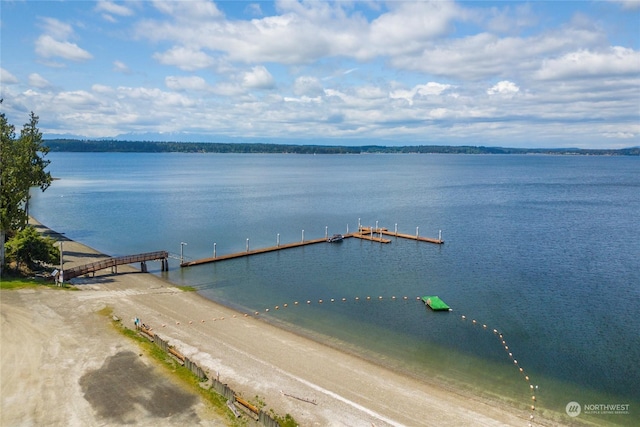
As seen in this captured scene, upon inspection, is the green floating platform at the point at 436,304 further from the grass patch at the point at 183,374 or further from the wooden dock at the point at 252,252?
the wooden dock at the point at 252,252

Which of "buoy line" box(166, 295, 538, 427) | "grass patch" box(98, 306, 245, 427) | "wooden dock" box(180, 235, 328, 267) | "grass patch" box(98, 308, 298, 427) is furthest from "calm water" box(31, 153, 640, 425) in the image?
"grass patch" box(98, 306, 245, 427)

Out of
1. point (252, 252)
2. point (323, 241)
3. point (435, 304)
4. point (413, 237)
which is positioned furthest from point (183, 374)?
point (413, 237)

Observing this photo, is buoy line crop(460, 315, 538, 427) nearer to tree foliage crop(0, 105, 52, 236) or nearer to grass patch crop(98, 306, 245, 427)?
grass patch crop(98, 306, 245, 427)

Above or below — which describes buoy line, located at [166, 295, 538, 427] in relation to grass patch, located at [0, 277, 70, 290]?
below

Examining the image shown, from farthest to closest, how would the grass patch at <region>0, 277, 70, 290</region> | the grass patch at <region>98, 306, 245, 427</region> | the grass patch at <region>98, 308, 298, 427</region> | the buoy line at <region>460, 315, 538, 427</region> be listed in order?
the grass patch at <region>0, 277, 70, 290</region>
the buoy line at <region>460, 315, 538, 427</region>
the grass patch at <region>98, 306, 245, 427</region>
the grass patch at <region>98, 308, 298, 427</region>

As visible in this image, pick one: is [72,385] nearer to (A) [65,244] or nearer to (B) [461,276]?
(B) [461,276]

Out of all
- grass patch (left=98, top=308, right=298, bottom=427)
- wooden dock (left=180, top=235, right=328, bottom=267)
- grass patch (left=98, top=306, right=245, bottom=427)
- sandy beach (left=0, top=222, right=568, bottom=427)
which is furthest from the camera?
wooden dock (left=180, top=235, right=328, bottom=267)

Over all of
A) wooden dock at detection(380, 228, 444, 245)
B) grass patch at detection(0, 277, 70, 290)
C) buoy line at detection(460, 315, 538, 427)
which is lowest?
buoy line at detection(460, 315, 538, 427)

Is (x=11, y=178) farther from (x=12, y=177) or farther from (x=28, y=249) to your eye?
(x=28, y=249)

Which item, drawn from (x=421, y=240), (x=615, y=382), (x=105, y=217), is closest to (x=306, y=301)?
(x=615, y=382)
